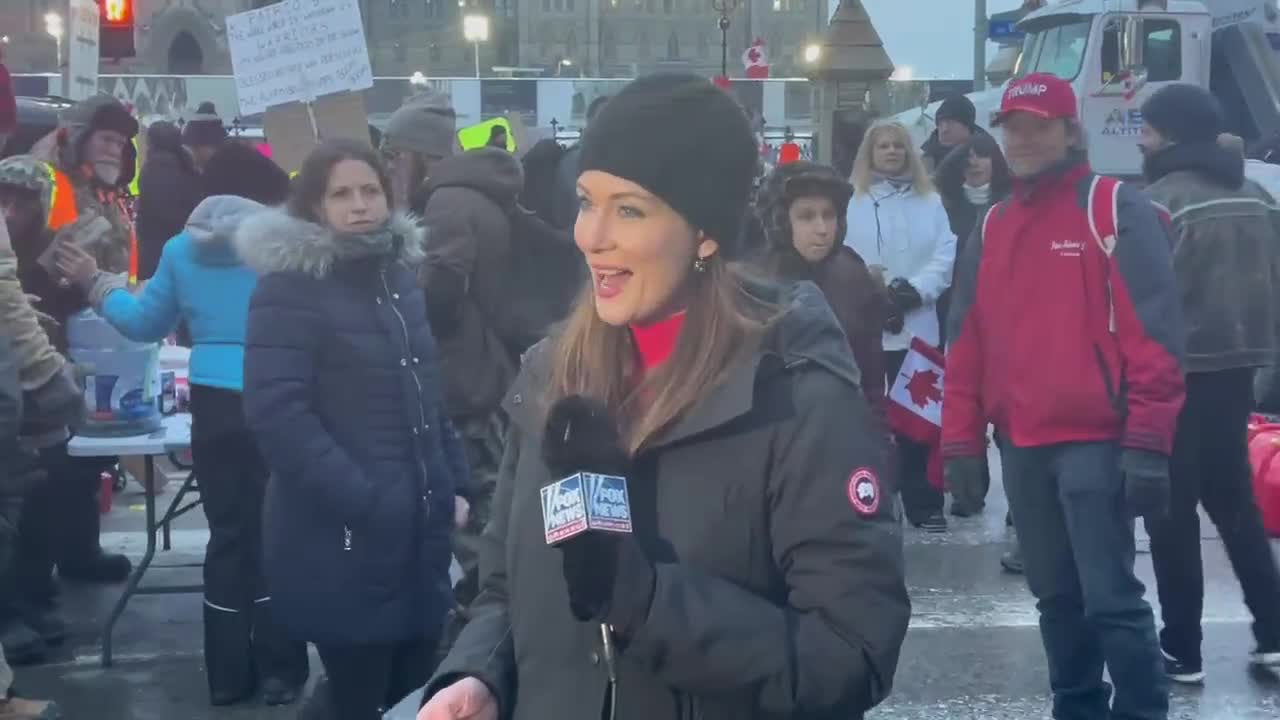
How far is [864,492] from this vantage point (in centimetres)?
225

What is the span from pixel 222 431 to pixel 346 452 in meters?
1.25

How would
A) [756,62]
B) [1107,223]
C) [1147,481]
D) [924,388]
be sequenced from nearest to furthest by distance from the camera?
Answer: 1. [1147,481]
2. [1107,223]
3. [924,388]
4. [756,62]

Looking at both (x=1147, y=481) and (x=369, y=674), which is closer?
(x=369, y=674)

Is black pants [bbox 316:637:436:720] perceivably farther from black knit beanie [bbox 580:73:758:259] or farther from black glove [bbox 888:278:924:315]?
black glove [bbox 888:278:924:315]

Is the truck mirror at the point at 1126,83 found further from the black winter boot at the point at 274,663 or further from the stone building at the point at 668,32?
the stone building at the point at 668,32

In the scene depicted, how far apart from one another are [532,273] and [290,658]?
166 cm

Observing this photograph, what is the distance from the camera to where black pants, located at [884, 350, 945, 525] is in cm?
843

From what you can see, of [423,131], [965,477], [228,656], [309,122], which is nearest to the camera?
[965,477]

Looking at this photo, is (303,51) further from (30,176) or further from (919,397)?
(919,397)

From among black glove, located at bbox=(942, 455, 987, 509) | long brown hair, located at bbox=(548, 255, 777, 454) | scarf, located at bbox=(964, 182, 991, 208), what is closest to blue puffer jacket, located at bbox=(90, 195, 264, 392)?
black glove, located at bbox=(942, 455, 987, 509)

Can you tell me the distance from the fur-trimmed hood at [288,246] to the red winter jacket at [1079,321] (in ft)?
6.63

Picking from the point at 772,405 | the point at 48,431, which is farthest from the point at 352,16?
the point at 772,405

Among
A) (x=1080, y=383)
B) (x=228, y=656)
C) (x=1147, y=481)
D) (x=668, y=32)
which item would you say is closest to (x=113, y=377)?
(x=228, y=656)

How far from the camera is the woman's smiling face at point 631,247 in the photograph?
2.36m
